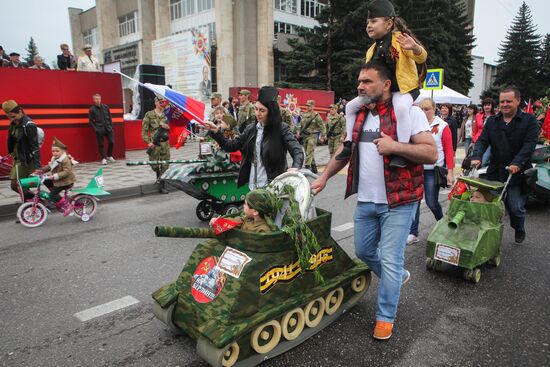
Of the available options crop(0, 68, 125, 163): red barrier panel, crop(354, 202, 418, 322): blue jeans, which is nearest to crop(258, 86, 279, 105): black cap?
crop(354, 202, 418, 322): blue jeans

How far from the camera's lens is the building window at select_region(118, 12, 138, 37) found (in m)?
45.8

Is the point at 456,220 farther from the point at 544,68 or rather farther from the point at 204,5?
the point at 544,68

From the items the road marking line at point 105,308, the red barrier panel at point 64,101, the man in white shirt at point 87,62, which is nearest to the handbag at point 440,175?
the road marking line at point 105,308

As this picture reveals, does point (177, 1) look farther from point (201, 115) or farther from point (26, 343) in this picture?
point (26, 343)

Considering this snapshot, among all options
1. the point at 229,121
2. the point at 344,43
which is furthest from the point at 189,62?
the point at 229,121

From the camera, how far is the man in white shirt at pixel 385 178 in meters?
2.79

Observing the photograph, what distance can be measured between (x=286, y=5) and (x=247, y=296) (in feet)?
133

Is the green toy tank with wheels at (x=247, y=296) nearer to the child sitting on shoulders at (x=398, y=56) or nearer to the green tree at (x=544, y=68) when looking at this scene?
the child sitting on shoulders at (x=398, y=56)

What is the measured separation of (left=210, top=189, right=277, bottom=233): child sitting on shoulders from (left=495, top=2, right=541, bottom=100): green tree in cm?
5062

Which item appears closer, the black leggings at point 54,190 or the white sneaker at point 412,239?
the white sneaker at point 412,239

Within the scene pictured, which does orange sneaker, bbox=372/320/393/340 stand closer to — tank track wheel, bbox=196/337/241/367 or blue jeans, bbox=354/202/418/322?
blue jeans, bbox=354/202/418/322

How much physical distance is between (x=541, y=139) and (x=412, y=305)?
5835 millimetres

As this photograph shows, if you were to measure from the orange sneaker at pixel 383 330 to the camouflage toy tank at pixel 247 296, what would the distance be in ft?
1.26

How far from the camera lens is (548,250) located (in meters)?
5.13
